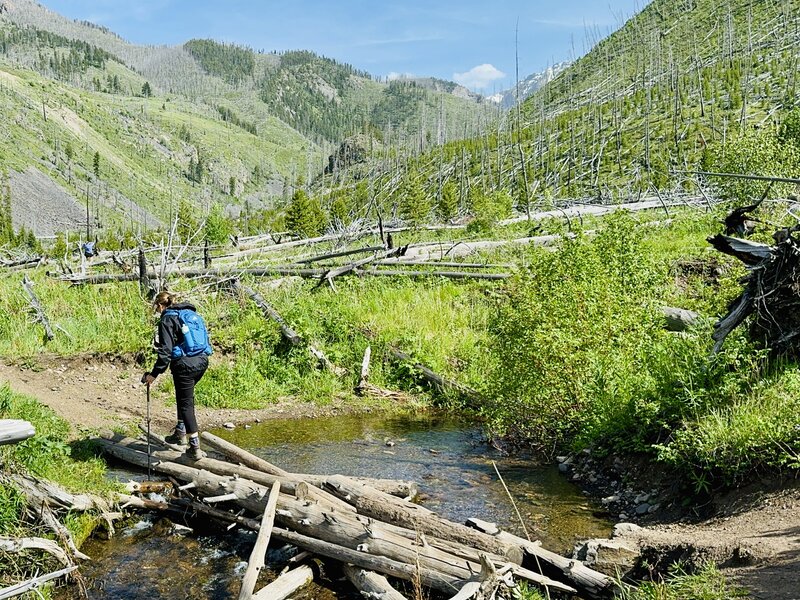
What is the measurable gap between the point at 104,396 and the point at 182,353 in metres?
5.20

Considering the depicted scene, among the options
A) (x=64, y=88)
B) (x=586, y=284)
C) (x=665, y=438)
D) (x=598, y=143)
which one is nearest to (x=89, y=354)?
(x=586, y=284)

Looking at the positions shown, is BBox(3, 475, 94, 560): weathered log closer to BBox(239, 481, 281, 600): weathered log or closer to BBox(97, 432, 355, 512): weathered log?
BBox(97, 432, 355, 512): weathered log

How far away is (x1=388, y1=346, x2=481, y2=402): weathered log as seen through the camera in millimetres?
14703

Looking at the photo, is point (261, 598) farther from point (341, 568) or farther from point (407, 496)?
point (407, 496)

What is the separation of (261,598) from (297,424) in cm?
787

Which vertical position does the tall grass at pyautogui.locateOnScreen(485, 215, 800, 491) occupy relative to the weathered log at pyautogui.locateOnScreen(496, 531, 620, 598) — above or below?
above

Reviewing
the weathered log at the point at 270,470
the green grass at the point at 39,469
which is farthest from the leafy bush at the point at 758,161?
the green grass at the point at 39,469

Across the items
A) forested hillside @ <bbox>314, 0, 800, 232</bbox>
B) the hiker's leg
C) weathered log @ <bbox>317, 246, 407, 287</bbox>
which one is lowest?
the hiker's leg

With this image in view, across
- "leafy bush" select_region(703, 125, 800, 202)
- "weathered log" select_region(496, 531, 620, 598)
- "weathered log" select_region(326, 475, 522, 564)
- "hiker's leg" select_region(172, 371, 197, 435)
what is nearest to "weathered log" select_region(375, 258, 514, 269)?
"leafy bush" select_region(703, 125, 800, 202)

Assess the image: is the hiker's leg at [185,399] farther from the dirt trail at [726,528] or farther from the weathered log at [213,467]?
the dirt trail at [726,528]

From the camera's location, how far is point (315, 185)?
18812 centimetres

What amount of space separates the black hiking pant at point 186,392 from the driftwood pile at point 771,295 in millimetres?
7248

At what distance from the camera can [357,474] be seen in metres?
10.5

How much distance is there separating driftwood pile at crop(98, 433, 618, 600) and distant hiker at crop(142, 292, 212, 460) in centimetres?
103
